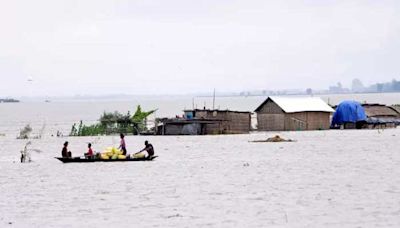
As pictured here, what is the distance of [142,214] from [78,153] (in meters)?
17.9

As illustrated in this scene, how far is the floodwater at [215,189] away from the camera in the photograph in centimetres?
1491

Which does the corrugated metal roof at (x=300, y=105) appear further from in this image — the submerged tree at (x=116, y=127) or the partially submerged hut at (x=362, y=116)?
→ the submerged tree at (x=116, y=127)

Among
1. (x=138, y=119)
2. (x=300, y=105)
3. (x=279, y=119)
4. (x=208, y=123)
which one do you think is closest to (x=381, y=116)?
(x=300, y=105)

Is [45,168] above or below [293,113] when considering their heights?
below

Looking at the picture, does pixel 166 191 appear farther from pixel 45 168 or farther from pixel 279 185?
pixel 45 168

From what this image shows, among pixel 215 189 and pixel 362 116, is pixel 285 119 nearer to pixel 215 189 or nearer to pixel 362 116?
pixel 362 116

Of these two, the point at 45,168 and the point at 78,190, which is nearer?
the point at 78,190

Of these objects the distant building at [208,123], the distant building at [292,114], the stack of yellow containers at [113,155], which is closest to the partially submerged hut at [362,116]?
the distant building at [292,114]

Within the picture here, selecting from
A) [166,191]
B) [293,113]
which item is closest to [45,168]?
[166,191]

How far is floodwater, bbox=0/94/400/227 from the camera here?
14.9 m

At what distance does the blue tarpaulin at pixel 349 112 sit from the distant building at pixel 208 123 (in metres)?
5.92

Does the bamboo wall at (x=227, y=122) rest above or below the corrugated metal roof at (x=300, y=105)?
below

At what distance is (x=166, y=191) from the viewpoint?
19.1 meters

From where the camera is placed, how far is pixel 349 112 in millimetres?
45000
